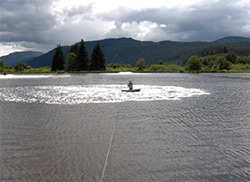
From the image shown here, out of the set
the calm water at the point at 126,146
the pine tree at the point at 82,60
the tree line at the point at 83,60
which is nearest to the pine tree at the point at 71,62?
the tree line at the point at 83,60

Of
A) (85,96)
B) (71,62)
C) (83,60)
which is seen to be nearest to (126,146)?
(85,96)

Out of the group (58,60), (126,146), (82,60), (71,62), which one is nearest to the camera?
(126,146)

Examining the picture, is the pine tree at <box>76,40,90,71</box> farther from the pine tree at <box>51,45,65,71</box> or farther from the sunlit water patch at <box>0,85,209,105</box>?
the sunlit water patch at <box>0,85,209,105</box>

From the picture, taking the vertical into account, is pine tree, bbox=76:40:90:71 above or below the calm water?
above

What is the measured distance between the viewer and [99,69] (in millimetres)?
128375

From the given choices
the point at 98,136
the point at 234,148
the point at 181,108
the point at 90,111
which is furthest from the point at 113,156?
the point at 181,108

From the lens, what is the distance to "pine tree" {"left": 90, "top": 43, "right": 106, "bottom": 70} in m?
124

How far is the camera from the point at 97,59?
412 feet

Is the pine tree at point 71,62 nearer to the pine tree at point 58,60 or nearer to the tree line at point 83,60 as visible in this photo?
the tree line at point 83,60

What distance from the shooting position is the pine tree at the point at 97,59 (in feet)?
408

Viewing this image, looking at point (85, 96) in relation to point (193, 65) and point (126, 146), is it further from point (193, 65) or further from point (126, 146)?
point (193, 65)

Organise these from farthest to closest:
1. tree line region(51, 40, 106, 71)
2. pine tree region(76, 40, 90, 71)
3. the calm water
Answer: tree line region(51, 40, 106, 71) < pine tree region(76, 40, 90, 71) < the calm water

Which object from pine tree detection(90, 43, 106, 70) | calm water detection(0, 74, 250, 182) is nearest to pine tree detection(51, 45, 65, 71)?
pine tree detection(90, 43, 106, 70)

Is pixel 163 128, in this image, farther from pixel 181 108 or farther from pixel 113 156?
pixel 181 108
